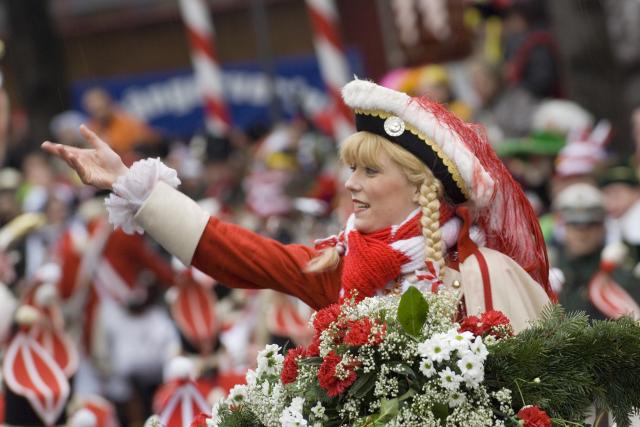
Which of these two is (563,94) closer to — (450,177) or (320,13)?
(320,13)

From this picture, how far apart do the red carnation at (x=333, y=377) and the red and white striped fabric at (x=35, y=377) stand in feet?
15.9

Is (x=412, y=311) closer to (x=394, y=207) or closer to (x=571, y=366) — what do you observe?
(x=571, y=366)

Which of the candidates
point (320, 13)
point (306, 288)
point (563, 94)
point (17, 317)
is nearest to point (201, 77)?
point (320, 13)

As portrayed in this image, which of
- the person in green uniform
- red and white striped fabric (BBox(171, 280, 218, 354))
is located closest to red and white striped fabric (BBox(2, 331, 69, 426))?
red and white striped fabric (BBox(171, 280, 218, 354))

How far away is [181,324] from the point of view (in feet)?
37.7

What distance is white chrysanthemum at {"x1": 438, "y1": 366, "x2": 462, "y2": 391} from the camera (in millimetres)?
4547

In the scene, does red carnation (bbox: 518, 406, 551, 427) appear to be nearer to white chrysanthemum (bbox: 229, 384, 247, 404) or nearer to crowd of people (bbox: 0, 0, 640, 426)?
white chrysanthemum (bbox: 229, 384, 247, 404)

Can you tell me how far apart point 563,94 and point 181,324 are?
4.47 meters

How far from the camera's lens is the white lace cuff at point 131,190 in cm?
546

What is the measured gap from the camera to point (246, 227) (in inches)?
453

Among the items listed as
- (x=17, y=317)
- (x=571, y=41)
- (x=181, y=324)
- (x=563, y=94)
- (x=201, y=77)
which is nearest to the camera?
(x=17, y=317)

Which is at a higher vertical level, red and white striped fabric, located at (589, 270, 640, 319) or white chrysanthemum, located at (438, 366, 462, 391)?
white chrysanthemum, located at (438, 366, 462, 391)

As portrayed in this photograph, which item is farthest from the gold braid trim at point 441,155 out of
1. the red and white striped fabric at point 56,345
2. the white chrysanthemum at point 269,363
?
the red and white striped fabric at point 56,345

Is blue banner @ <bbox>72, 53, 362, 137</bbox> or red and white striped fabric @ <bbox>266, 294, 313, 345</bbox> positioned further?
blue banner @ <bbox>72, 53, 362, 137</bbox>
